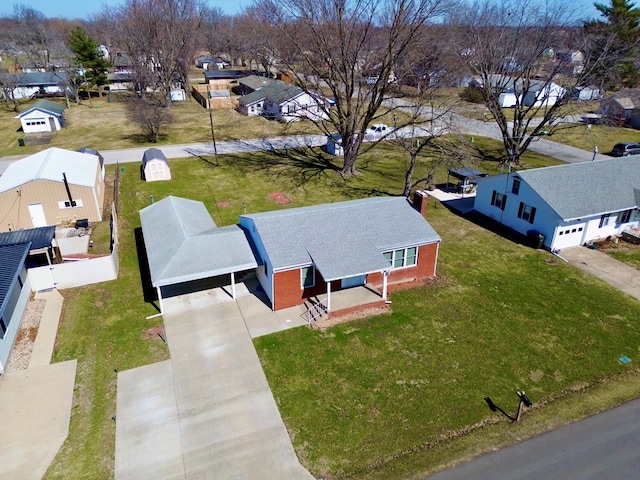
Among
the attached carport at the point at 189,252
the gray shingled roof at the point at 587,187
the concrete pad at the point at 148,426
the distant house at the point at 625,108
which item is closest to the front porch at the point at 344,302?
the attached carport at the point at 189,252

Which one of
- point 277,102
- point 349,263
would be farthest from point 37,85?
point 349,263

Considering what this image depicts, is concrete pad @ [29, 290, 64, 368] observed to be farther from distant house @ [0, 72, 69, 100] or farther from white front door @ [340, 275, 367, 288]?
distant house @ [0, 72, 69, 100]

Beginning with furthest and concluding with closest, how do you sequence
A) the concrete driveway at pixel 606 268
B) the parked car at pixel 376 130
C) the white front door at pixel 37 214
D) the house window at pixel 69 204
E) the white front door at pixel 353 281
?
the parked car at pixel 376 130, the house window at pixel 69 204, the white front door at pixel 37 214, the concrete driveway at pixel 606 268, the white front door at pixel 353 281

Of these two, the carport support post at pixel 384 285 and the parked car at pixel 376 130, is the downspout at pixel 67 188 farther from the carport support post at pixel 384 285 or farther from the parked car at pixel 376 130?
the parked car at pixel 376 130

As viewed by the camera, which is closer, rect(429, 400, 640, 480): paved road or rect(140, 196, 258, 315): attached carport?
rect(429, 400, 640, 480): paved road

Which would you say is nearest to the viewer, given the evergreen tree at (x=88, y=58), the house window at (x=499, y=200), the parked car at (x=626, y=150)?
the house window at (x=499, y=200)

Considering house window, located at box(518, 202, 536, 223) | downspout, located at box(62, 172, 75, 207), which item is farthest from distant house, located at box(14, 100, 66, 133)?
house window, located at box(518, 202, 536, 223)

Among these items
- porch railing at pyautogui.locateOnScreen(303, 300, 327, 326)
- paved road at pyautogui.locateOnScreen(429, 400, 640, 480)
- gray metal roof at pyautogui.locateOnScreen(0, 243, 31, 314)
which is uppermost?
gray metal roof at pyautogui.locateOnScreen(0, 243, 31, 314)

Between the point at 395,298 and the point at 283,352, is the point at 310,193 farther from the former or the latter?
the point at 283,352
